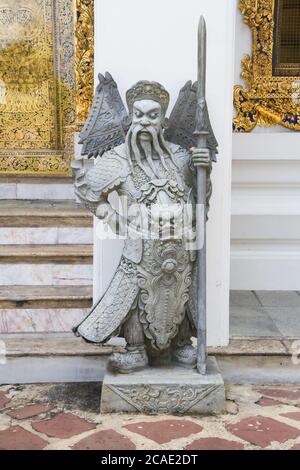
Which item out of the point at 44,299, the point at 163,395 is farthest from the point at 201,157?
the point at 44,299

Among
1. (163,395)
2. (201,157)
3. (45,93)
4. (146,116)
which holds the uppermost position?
(45,93)

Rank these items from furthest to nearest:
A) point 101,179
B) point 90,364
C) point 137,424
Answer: point 90,364 < point 101,179 < point 137,424

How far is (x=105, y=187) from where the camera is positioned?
2836 mm

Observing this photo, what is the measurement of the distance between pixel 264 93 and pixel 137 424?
293cm

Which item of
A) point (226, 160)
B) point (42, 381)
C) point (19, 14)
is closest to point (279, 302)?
point (226, 160)

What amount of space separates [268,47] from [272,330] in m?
2.35

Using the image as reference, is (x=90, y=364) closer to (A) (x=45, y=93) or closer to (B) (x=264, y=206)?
(B) (x=264, y=206)

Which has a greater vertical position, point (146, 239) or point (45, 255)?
point (146, 239)

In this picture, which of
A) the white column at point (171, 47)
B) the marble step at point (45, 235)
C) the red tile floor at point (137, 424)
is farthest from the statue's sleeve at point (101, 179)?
the marble step at point (45, 235)

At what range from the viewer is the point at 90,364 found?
3.24m

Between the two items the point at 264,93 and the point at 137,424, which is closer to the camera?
the point at 137,424

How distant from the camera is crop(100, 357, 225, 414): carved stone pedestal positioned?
2.84 m

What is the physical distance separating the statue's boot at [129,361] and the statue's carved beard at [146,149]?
93cm
